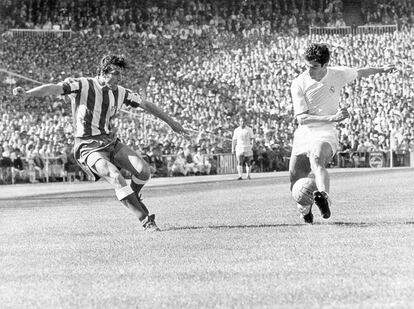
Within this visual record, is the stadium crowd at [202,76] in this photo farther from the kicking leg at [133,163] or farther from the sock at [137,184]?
the kicking leg at [133,163]

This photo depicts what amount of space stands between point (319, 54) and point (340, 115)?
0.70 m

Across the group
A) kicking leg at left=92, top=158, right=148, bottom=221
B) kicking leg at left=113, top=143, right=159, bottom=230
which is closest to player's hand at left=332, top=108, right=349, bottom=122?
kicking leg at left=113, top=143, right=159, bottom=230

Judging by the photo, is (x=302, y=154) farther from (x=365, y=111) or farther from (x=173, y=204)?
(x=365, y=111)

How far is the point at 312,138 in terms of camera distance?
11.9 metres

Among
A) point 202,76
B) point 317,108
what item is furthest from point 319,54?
point 202,76

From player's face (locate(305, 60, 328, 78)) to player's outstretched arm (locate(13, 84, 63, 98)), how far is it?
2.69 meters

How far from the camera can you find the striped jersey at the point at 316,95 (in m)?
11.9

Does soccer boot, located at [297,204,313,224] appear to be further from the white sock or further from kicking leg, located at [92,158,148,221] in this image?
kicking leg, located at [92,158,148,221]

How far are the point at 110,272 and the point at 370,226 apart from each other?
4.32 m

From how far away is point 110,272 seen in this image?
24.8ft

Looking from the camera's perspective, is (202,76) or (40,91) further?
(202,76)

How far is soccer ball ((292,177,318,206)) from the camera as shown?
463 inches

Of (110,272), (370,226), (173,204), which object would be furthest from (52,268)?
(173,204)

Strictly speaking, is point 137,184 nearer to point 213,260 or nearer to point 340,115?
point 340,115
